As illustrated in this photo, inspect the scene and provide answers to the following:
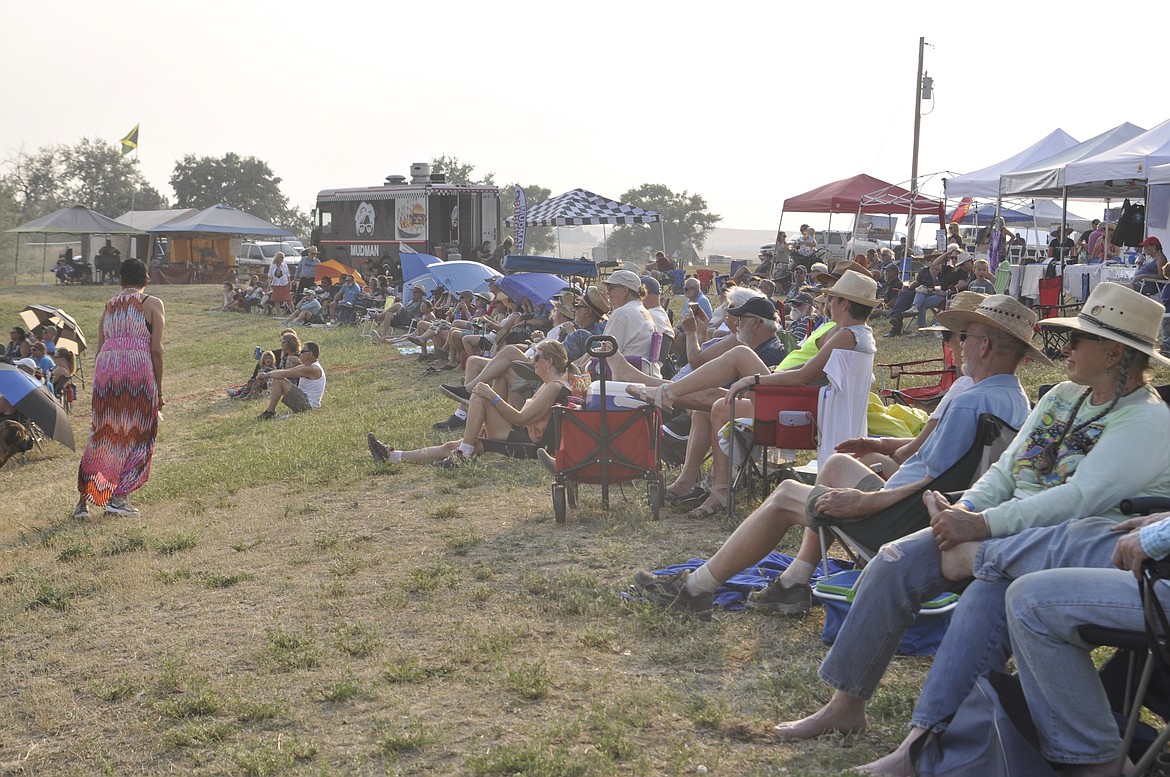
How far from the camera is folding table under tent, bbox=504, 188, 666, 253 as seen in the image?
23578mm

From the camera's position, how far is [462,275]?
826 inches

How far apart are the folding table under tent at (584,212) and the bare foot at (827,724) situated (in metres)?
20.0

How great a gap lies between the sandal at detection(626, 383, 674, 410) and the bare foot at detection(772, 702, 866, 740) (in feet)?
11.1

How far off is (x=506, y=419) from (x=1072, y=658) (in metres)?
5.83

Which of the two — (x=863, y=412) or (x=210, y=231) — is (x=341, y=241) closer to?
(x=210, y=231)

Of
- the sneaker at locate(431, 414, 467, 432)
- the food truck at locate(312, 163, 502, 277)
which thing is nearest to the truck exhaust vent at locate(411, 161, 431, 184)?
the food truck at locate(312, 163, 502, 277)

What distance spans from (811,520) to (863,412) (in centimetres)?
201

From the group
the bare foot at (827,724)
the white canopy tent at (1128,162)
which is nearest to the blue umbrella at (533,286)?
the white canopy tent at (1128,162)

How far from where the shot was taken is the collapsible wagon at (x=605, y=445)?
6.75 meters

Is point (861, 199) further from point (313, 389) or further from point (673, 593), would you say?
point (673, 593)

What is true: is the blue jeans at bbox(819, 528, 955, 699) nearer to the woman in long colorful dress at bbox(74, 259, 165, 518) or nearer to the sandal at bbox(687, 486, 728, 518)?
the sandal at bbox(687, 486, 728, 518)

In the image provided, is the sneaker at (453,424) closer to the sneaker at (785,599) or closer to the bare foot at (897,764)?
the sneaker at (785,599)

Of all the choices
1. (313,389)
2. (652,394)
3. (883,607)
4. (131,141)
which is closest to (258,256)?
(131,141)

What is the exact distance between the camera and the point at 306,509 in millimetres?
7707
